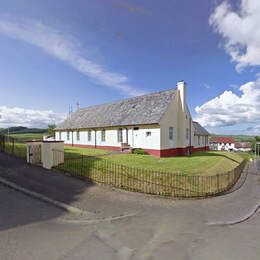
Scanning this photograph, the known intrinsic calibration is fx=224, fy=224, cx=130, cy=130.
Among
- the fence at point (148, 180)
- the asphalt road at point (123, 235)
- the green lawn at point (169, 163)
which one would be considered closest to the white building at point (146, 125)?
the green lawn at point (169, 163)

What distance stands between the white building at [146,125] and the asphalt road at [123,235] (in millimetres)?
14799

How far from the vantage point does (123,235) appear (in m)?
5.83

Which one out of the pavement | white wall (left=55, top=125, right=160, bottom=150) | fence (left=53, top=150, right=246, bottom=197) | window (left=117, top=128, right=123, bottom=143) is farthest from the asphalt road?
window (left=117, top=128, right=123, bottom=143)

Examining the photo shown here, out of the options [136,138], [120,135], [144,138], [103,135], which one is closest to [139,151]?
[144,138]

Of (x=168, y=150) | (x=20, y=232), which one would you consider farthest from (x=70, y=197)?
(x=168, y=150)

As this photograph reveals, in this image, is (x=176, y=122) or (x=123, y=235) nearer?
(x=123, y=235)

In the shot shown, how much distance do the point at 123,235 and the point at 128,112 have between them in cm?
2200

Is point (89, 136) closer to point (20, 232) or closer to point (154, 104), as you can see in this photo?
point (154, 104)

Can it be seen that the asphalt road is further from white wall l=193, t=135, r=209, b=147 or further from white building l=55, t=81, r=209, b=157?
white wall l=193, t=135, r=209, b=147

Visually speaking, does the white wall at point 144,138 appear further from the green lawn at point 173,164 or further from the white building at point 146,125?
the green lawn at point 173,164

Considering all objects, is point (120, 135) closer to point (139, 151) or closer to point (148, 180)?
point (139, 151)

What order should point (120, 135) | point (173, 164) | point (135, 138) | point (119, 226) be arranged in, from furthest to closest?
point (120, 135) → point (135, 138) → point (173, 164) → point (119, 226)

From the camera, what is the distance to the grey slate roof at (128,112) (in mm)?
23703

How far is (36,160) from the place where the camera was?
44.3 feet
